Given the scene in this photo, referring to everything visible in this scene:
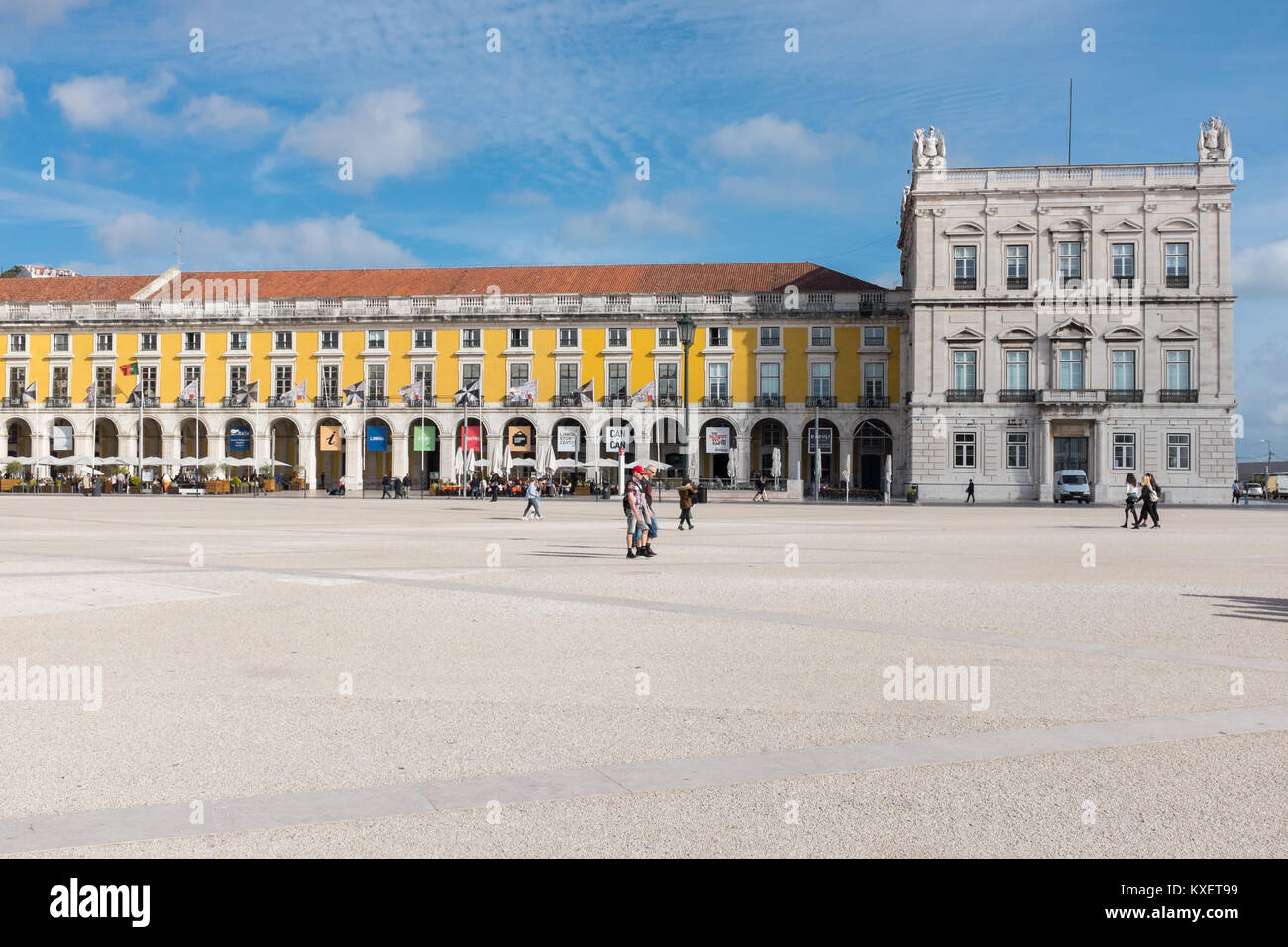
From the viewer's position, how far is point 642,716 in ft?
19.9

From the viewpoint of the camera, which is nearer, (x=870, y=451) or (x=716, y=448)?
(x=716, y=448)

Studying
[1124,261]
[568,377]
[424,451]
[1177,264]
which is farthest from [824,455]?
[424,451]

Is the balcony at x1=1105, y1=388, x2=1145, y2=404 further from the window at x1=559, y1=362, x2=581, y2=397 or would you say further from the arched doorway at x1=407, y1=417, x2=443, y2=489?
the arched doorway at x1=407, y1=417, x2=443, y2=489

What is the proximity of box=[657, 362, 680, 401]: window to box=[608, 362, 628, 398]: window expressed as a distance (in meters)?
2.08

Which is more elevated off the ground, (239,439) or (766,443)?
(239,439)

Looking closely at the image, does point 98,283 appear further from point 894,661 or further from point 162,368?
point 894,661

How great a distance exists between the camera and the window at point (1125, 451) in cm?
5559

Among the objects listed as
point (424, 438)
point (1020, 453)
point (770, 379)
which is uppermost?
point (770, 379)

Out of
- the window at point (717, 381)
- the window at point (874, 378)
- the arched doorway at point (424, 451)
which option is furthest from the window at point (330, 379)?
the window at point (874, 378)

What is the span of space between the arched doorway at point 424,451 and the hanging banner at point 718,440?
52.4 feet

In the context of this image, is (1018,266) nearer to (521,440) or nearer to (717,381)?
(717,381)

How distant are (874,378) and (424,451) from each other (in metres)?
26.9

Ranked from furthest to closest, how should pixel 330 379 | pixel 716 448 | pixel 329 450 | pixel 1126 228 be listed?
pixel 329 450 → pixel 330 379 → pixel 716 448 → pixel 1126 228

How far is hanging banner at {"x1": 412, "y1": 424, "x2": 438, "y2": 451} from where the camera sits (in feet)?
211
